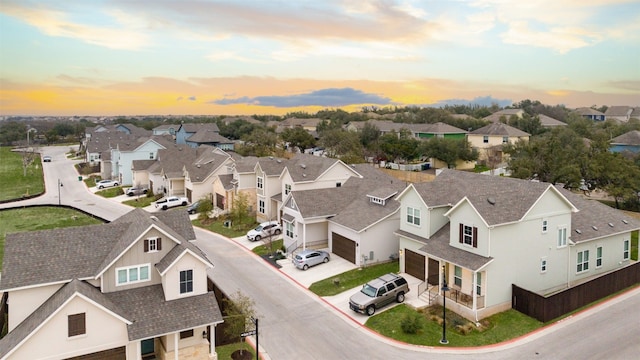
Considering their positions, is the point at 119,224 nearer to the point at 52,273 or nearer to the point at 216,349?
the point at 52,273

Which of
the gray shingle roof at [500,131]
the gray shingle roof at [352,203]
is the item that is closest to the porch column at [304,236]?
the gray shingle roof at [352,203]

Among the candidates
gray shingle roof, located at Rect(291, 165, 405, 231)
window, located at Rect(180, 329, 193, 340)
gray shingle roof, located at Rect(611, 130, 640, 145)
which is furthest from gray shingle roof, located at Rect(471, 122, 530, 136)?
window, located at Rect(180, 329, 193, 340)

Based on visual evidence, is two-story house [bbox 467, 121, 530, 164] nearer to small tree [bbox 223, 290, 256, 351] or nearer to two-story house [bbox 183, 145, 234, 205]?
two-story house [bbox 183, 145, 234, 205]

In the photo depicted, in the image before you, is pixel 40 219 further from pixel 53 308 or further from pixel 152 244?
pixel 53 308

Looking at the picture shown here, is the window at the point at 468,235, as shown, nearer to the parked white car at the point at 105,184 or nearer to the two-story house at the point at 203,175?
the two-story house at the point at 203,175

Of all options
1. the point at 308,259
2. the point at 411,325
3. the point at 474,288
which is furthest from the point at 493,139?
the point at 411,325

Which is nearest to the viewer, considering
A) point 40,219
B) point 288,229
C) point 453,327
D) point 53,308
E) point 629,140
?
point 53,308
